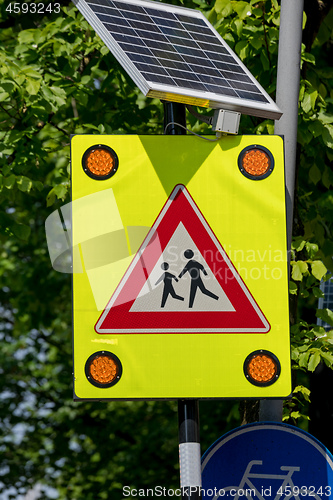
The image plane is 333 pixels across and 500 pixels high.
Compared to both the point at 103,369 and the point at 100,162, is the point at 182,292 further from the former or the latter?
the point at 100,162

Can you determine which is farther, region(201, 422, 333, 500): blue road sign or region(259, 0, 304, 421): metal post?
region(259, 0, 304, 421): metal post

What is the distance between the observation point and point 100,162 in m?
2.81

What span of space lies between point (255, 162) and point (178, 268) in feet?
1.68

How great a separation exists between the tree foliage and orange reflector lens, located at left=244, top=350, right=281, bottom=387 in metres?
1.18

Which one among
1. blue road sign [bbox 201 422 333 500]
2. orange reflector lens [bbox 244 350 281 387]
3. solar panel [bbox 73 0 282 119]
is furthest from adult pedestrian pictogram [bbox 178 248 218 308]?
blue road sign [bbox 201 422 333 500]

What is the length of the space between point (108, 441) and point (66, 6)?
7080 millimetres

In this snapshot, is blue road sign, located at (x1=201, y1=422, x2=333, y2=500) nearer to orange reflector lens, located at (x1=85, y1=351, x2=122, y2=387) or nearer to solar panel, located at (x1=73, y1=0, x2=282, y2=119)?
orange reflector lens, located at (x1=85, y1=351, x2=122, y2=387)

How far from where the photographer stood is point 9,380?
12.5 meters

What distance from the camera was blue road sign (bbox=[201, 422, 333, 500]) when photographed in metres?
3.14

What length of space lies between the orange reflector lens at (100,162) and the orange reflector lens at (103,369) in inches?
26.6

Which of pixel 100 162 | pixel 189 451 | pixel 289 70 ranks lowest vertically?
pixel 189 451

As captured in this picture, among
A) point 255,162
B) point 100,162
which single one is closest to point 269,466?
point 255,162

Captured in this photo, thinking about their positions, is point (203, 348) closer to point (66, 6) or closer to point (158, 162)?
point (158, 162)

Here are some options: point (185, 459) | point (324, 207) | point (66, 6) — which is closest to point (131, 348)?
point (185, 459)
